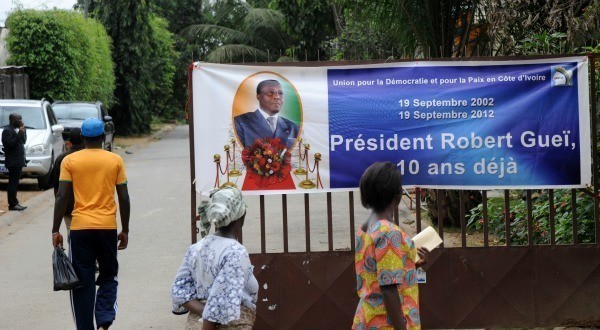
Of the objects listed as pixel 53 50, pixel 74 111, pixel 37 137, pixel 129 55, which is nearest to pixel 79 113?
pixel 74 111

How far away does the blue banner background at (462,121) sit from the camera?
6.93m

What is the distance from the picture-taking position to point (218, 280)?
4328 millimetres

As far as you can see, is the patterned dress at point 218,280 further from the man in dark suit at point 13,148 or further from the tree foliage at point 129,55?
the tree foliage at point 129,55

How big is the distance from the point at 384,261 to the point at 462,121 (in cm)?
292

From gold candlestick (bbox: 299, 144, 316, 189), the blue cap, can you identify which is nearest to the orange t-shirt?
the blue cap

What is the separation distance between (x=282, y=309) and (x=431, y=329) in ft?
3.82

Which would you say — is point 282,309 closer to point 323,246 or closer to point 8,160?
point 323,246

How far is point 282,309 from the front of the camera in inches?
275

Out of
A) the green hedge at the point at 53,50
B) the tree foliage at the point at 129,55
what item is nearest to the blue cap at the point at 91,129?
the green hedge at the point at 53,50

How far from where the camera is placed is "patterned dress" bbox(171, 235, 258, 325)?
4.33 metres

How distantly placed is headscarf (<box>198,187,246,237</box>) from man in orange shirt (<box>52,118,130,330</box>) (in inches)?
99.3

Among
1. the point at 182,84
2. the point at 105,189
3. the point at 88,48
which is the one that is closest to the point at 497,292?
the point at 105,189

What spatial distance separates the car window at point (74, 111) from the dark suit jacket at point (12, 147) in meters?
10.1

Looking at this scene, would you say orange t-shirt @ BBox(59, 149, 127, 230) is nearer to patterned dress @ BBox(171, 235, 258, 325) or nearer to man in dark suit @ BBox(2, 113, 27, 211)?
patterned dress @ BBox(171, 235, 258, 325)
